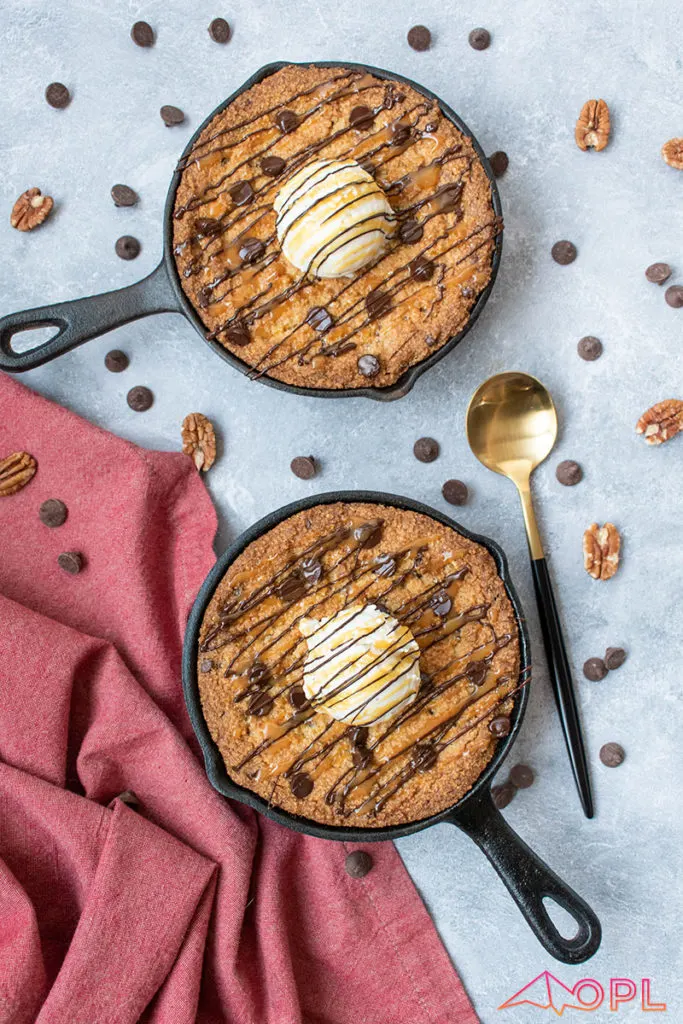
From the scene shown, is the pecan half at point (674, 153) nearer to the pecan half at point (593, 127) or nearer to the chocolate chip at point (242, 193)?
the pecan half at point (593, 127)

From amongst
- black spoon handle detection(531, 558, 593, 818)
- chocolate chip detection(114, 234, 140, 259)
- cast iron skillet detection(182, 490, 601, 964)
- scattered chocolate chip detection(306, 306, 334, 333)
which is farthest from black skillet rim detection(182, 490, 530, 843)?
chocolate chip detection(114, 234, 140, 259)

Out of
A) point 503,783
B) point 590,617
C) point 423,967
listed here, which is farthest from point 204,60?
point 423,967

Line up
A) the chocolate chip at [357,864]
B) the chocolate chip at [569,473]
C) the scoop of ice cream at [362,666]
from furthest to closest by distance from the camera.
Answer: the chocolate chip at [569,473] → the chocolate chip at [357,864] → the scoop of ice cream at [362,666]

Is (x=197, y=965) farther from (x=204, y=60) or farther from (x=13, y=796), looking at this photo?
(x=204, y=60)

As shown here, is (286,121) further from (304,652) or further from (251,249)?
(304,652)

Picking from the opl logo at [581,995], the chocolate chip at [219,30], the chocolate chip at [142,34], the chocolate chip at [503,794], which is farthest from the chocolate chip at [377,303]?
the opl logo at [581,995]

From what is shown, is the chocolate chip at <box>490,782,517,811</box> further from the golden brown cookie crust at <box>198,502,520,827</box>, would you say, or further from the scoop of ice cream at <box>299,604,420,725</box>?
the scoop of ice cream at <box>299,604,420,725</box>

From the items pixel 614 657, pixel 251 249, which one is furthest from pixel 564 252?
pixel 614 657
